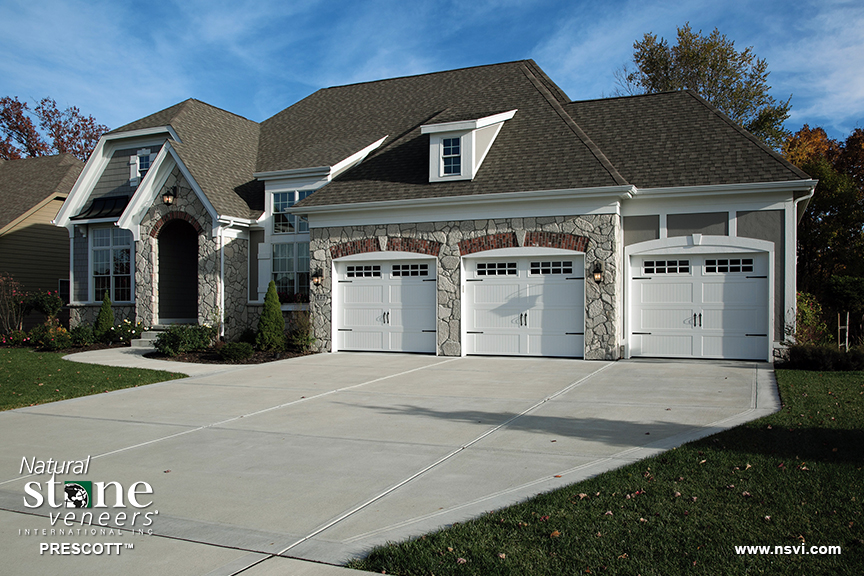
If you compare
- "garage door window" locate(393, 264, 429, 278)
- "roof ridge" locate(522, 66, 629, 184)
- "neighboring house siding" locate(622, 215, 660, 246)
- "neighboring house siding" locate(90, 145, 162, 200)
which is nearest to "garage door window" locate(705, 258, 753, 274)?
"neighboring house siding" locate(622, 215, 660, 246)

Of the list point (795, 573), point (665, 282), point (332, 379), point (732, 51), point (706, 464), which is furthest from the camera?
point (732, 51)

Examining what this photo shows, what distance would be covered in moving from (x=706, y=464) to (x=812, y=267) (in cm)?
2680

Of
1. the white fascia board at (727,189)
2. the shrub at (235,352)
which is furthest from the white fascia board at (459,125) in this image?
the shrub at (235,352)

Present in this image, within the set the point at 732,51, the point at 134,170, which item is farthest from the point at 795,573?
the point at 732,51

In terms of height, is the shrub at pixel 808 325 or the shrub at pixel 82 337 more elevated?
the shrub at pixel 808 325

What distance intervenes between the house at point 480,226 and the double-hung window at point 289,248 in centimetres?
6

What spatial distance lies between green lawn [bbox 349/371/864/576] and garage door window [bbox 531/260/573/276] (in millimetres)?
8787

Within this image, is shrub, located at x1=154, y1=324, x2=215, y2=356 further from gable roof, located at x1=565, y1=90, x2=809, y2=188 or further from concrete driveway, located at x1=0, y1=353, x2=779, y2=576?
gable roof, located at x1=565, y1=90, x2=809, y2=188

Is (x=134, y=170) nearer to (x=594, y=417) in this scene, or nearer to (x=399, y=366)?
(x=399, y=366)

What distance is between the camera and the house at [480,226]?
14727 millimetres

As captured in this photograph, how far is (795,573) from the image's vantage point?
393cm

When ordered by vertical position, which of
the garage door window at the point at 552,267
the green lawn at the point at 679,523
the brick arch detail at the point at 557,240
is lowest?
the green lawn at the point at 679,523

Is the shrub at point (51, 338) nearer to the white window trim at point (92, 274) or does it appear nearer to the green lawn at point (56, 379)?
the white window trim at point (92, 274)

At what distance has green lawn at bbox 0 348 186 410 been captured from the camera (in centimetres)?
1072
